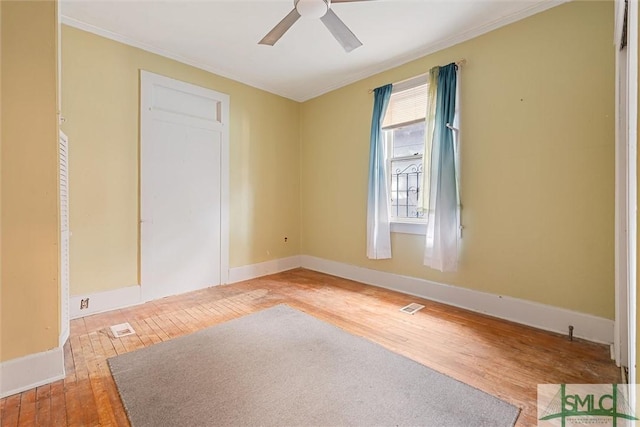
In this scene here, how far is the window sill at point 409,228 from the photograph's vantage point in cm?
326

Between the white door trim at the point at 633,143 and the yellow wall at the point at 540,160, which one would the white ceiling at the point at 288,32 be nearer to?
the yellow wall at the point at 540,160

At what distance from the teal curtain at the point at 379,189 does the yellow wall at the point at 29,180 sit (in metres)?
2.96

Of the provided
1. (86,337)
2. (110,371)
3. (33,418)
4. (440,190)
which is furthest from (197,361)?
(440,190)

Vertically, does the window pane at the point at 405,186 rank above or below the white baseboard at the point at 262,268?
above

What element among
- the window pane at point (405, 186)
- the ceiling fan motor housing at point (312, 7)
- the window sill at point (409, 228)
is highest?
the ceiling fan motor housing at point (312, 7)

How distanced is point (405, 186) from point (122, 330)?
3310mm

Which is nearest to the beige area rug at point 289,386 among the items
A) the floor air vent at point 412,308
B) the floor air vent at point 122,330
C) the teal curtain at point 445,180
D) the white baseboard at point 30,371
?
the white baseboard at point 30,371

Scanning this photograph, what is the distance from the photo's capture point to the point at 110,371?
181 centimetres

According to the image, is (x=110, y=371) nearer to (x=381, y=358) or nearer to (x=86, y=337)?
(x=86, y=337)

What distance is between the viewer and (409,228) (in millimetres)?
3383

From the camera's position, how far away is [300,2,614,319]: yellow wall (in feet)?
7.13

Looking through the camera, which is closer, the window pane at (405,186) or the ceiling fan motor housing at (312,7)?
the ceiling fan motor housing at (312,7)

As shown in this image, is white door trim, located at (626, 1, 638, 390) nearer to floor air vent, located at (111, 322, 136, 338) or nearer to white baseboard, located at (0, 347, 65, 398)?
white baseboard, located at (0, 347, 65, 398)

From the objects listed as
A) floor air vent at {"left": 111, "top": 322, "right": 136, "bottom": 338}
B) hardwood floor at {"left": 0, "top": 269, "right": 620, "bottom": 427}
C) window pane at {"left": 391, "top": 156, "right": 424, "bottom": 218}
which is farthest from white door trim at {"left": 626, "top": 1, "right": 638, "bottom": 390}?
floor air vent at {"left": 111, "top": 322, "right": 136, "bottom": 338}
